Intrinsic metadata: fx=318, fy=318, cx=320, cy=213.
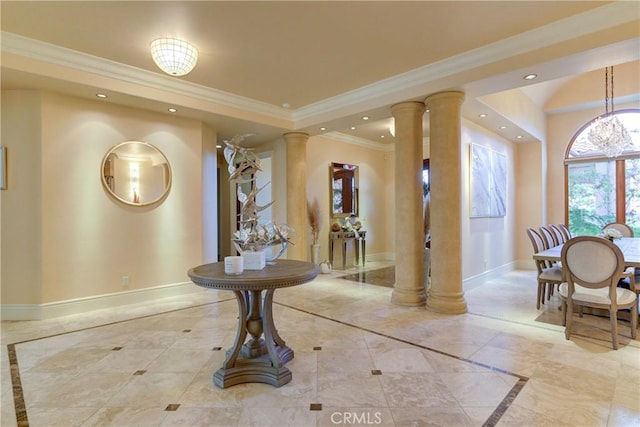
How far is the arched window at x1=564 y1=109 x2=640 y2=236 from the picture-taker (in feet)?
20.8

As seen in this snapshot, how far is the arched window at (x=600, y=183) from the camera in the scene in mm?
6348

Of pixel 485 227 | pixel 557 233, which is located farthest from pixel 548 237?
pixel 485 227

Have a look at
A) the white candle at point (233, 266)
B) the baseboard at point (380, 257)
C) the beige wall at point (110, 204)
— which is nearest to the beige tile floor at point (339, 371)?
the beige wall at point (110, 204)

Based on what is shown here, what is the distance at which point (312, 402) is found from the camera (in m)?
2.06

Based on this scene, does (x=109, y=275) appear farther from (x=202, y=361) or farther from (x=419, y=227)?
(x=419, y=227)

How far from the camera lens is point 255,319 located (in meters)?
2.50

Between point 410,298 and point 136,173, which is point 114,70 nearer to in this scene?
point 136,173

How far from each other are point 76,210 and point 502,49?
529 cm

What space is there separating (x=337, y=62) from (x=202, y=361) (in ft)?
11.2

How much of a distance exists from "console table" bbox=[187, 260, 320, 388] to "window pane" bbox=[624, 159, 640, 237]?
7400 millimetres

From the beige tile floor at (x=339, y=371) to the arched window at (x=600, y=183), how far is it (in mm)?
4230

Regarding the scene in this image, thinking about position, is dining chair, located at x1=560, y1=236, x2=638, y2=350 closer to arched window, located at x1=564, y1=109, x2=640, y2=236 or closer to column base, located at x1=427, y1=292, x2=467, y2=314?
column base, located at x1=427, y1=292, x2=467, y2=314

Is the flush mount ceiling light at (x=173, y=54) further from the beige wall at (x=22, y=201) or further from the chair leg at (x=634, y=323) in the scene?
the chair leg at (x=634, y=323)

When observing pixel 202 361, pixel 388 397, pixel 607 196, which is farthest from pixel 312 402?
pixel 607 196
